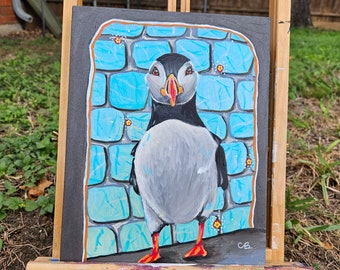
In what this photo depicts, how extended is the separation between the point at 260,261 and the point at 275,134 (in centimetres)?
34

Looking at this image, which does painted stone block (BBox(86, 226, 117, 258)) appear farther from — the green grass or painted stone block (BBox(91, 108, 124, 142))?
the green grass

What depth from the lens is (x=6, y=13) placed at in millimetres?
3820

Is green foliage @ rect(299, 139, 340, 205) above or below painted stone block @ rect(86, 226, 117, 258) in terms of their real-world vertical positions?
above

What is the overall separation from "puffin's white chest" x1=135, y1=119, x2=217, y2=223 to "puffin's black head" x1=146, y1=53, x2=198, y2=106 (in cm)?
6

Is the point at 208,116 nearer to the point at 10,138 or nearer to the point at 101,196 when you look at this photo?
the point at 101,196

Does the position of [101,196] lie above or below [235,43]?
below

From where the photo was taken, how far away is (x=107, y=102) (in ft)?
3.92

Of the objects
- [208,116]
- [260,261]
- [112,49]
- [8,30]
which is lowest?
[260,261]

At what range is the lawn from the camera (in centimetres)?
153

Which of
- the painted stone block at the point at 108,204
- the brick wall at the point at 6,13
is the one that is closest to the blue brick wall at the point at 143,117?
the painted stone block at the point at 108,204

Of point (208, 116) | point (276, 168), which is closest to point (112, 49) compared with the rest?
point (208, 116)

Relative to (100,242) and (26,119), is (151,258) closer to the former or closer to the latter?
(100,242)

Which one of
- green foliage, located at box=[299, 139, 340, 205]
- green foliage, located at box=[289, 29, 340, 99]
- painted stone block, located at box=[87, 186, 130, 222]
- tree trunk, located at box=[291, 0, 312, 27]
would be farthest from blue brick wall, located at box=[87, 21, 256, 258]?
tree trunk, located at box=[291, 0, 312, 27]
